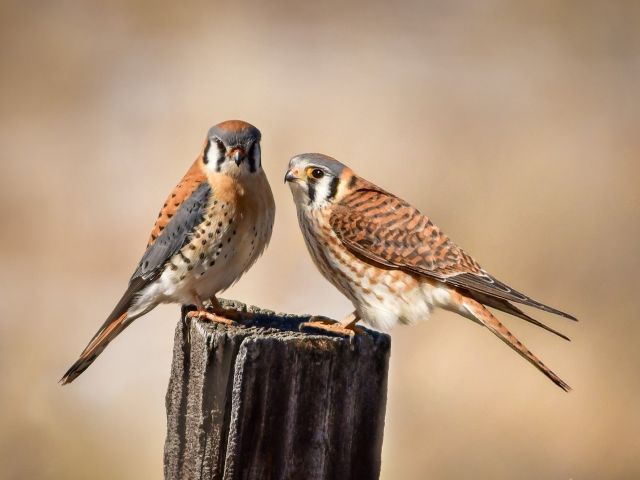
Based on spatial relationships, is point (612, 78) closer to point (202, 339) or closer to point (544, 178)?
point (544, 178)

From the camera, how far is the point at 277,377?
10.0 ft

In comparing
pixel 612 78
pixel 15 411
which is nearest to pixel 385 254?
pixel 15 411

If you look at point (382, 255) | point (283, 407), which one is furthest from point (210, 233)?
point (283, 407)

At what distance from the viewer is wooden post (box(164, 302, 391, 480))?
3.04m

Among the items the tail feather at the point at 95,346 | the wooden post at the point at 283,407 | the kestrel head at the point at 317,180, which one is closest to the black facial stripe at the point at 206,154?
the kestrel head at the point at 317,180

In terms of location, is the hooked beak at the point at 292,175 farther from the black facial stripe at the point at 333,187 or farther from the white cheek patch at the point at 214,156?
the white cheek patch at the point at 214,156

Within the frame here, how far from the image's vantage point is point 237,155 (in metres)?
4.39

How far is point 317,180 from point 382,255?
1.48 ft

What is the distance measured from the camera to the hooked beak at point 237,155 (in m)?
4.39

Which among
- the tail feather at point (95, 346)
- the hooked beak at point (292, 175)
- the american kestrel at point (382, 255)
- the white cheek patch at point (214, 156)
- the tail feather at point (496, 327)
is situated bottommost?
the tail feather at point (95, 346)

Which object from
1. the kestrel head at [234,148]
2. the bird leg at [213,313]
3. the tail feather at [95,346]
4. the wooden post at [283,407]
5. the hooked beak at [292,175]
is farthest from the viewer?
the hooked beak at [292,175]

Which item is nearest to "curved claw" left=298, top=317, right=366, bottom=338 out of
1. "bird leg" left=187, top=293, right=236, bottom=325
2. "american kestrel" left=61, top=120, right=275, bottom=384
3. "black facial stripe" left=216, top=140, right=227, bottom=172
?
"bird leg" left=187, top=293, right=236, bottom=325

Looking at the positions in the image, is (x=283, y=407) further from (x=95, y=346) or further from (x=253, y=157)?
(x=253, y=157)

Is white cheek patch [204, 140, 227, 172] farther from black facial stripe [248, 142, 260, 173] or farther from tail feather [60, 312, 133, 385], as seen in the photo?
tail feather [60, 312, 133, 385]
